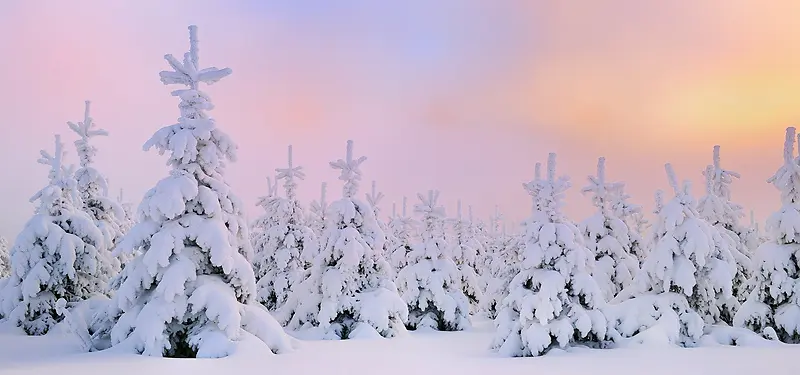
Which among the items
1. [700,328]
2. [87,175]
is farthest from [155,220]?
[700,328]

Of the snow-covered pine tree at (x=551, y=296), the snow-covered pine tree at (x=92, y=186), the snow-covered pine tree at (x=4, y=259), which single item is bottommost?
the snow-covered pine tree at (x=4, y=259)

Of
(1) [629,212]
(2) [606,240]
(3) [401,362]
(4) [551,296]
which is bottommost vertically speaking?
(3) [401,362]

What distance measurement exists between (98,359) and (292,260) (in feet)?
68.7

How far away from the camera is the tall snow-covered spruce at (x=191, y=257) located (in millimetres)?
15445

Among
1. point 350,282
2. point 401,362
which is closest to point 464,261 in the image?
point 350,282

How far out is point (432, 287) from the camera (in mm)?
34438

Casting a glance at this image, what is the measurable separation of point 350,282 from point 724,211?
1796 centimetres

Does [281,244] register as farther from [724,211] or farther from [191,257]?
[724,211]

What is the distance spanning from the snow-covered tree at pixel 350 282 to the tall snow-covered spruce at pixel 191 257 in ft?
31.4

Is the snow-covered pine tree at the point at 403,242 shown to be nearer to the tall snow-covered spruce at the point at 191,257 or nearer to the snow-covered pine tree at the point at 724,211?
the snow-covered pine tree at the point at 724,211

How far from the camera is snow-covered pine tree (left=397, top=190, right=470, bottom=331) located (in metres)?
34.1

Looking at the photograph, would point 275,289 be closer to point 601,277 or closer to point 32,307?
point 32,307

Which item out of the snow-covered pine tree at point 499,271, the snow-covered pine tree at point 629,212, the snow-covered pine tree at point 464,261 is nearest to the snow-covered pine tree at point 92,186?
the snow-covered pine tree at point 499,271

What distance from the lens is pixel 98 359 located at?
14312mm
